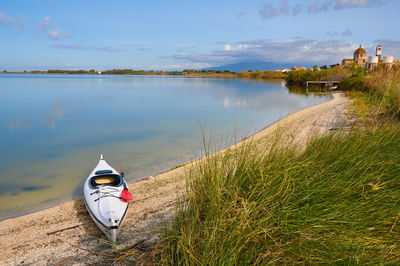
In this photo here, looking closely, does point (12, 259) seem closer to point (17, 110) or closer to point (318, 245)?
point (318, 245)

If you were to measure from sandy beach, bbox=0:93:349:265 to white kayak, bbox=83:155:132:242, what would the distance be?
9.3 inches

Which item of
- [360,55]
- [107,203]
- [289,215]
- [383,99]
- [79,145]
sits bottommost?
[79,145]

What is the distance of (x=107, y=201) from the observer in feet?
16.9

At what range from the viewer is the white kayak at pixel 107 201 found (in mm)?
4561

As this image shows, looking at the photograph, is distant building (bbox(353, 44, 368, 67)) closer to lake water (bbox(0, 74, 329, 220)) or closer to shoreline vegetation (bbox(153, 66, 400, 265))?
lake water (bbox(0, 74, 329, 220))

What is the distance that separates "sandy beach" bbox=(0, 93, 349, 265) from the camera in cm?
412

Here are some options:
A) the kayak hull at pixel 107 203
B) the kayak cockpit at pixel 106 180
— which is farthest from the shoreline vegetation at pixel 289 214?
the kayak cockpit at pixel 106 180

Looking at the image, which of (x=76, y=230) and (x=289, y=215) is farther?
(x=76, y=230)

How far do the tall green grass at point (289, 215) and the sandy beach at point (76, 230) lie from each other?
67 centimetres

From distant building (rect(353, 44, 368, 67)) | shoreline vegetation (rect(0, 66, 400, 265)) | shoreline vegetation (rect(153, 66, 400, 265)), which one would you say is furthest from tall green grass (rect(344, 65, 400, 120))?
distant building (rect(353, 44, 368, 67))

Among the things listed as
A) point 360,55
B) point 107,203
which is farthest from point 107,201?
point 360,55

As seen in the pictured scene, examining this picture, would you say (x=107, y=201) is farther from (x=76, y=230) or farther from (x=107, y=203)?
(x=76, y=230)

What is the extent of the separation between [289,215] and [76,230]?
4.16 m

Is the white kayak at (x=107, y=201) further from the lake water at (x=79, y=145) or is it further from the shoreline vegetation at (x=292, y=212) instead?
the lake water at (x=79, y=145)
